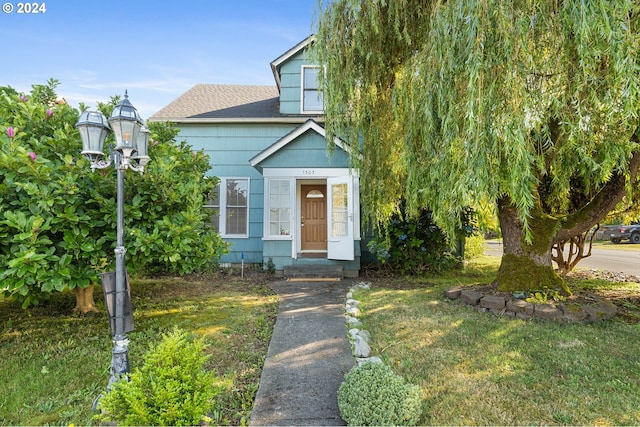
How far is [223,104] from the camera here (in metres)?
10.3

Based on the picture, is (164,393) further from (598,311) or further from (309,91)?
(309,91)

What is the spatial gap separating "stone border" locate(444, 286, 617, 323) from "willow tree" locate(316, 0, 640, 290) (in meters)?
1.56

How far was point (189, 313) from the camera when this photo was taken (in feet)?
17.2

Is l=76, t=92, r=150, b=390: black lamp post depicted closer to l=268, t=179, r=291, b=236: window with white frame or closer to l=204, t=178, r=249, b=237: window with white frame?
l=268, t=179, r=291, b=236: window with white frame

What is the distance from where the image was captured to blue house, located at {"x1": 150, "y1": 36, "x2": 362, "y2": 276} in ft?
26.3

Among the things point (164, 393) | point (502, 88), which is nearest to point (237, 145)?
point (502, 88)

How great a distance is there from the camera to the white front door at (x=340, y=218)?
7824 mm

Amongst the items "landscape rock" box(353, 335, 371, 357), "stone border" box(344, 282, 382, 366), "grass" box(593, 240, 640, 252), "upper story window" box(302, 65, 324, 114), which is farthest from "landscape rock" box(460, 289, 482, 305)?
"grass" box(593, 240, 640, 252)

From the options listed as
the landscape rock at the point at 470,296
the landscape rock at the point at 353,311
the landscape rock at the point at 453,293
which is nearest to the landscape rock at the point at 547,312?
the landscape rock at the point at 470,296

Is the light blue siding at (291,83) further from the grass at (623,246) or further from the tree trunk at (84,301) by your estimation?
the grass at (623,246)

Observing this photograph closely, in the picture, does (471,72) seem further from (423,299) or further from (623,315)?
(623,315)

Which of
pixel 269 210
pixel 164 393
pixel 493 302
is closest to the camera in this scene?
pixel 164 393

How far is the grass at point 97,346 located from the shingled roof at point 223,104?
534 cm

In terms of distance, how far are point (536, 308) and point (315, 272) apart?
459 centimetres
